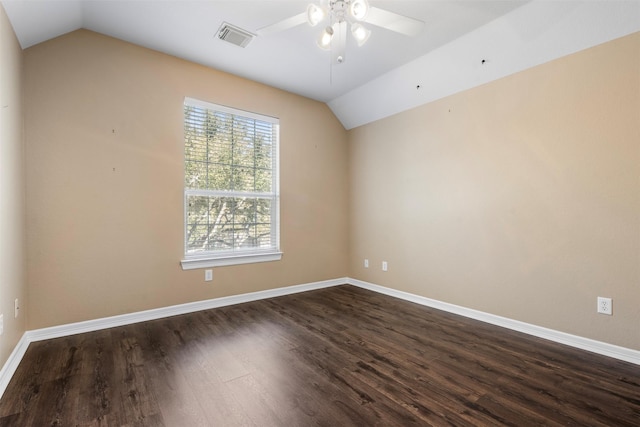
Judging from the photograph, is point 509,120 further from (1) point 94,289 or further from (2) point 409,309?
(1) point 94,289

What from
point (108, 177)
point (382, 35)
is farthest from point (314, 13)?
point (108, 177)

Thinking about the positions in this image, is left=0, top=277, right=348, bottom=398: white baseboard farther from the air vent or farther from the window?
the air vent

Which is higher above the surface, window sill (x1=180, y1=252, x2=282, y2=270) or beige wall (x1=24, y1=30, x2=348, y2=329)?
beige wall (x1=24, y1=30, x2=348, y2=329)

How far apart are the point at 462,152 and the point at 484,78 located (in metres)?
0.74

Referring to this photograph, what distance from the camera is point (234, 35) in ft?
8.93

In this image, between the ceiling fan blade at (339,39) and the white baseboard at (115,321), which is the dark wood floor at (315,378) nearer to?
the white baseboard at (115,321)

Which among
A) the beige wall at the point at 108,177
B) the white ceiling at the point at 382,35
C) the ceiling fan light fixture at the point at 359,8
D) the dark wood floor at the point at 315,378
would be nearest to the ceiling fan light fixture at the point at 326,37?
the ceiling fan light fixture at the point at 359,8

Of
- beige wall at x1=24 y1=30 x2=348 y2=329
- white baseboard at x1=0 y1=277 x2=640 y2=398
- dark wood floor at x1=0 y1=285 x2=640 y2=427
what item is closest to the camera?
dark wood floor at x1=0 y1=285 x2=640 y2=427

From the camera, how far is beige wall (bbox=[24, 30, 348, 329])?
8.29 ft

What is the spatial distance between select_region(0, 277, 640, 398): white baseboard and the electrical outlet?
0.25m

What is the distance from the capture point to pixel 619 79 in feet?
7.30

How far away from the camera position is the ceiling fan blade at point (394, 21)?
1.80 meters

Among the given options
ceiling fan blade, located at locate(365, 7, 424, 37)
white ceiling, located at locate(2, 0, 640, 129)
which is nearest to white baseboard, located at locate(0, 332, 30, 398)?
white ceiling, located at locate(2, 0, 640, 129)

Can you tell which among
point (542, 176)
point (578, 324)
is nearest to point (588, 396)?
point (578, 324)
